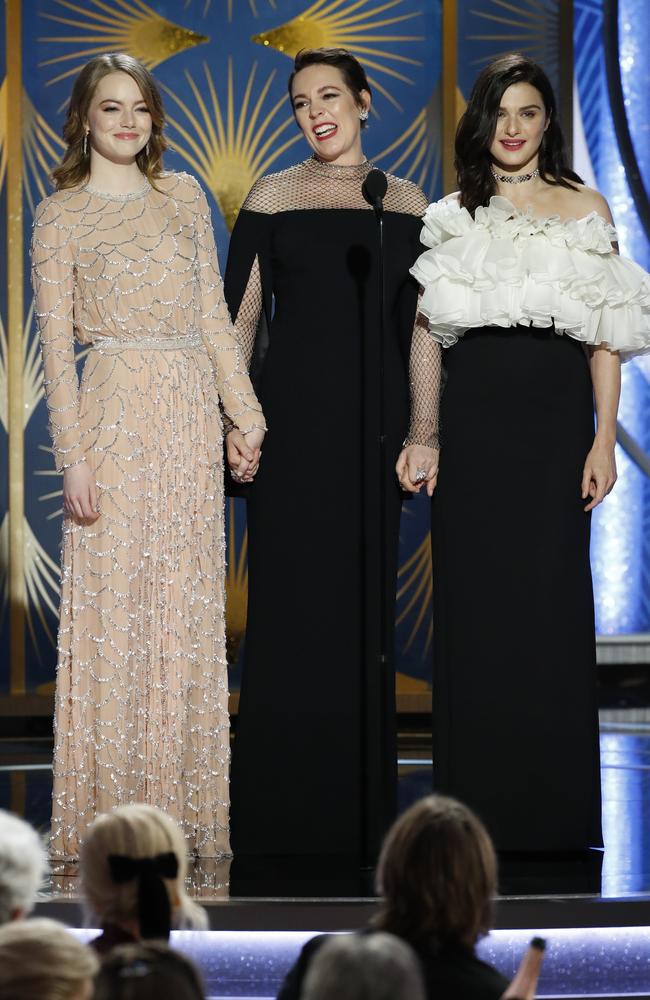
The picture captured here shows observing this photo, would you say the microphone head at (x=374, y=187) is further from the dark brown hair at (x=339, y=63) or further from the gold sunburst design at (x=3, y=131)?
the gold sunburst design at (x=3, y=131)

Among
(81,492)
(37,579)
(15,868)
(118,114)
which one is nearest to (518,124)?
(118,114)

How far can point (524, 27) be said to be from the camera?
22.6 ft

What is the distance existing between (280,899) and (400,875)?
135 cm

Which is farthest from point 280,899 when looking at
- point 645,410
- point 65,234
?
point 645,410

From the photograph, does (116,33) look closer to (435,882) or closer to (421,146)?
(421,146)

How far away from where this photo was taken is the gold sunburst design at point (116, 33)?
6812mm

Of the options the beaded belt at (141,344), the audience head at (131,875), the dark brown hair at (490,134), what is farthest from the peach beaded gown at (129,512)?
the audience head at (131,875)

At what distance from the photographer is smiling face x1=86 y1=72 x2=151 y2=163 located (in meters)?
3.90

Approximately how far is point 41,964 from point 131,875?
0.60 metres

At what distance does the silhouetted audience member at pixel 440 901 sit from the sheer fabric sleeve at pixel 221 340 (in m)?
1.96

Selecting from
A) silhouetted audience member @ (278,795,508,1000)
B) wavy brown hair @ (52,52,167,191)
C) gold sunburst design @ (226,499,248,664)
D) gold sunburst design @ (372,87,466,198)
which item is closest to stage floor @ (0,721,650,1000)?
silhouetted audience member @ (278,795,508,1000)

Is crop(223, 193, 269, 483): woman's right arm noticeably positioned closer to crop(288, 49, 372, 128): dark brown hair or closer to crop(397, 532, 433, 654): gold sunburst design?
crop(288, 49, 372, 128): dark brown hair

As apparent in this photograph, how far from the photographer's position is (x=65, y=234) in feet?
12.8

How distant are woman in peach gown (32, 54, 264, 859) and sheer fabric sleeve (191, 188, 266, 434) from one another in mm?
41
